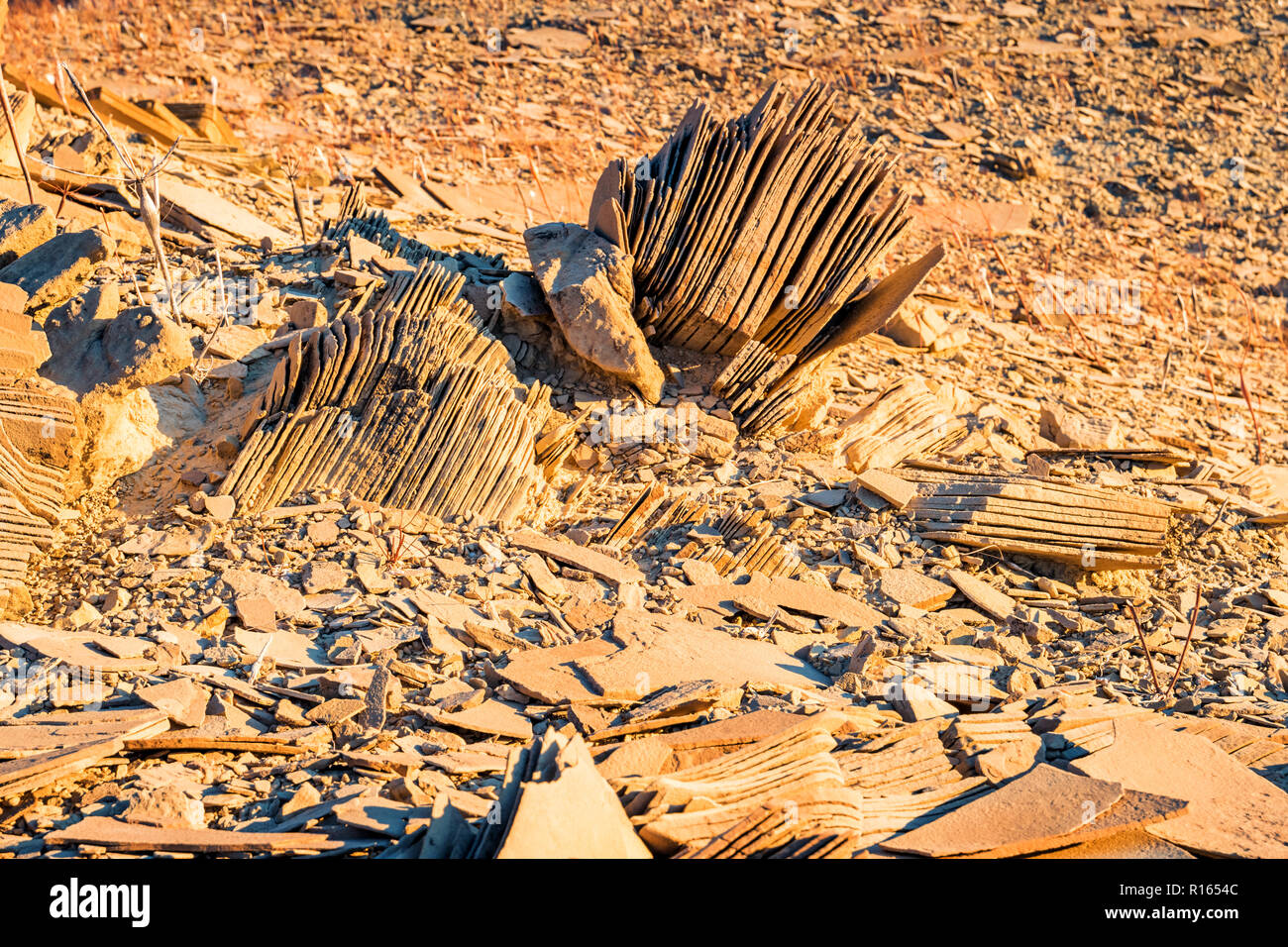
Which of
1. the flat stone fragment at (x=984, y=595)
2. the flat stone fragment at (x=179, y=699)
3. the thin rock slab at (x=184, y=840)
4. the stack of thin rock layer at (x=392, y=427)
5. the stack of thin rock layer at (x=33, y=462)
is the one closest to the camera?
the thin rock slab at (x=184, y=840)

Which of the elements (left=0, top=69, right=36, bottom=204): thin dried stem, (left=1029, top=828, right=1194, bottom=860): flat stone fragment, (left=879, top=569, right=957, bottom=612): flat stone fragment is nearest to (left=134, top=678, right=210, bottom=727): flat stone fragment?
(left=1029, top=828, right=1194, bottom=860): flat stone fragment

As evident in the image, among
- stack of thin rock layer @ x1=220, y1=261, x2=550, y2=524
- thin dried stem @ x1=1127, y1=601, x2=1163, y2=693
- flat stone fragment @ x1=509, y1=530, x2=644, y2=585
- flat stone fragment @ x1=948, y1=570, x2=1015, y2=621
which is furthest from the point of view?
stack of thin rock layer @ x1=220, y1=261, x2=550, y2=524

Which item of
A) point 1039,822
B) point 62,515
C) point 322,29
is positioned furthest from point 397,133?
point 1039,822

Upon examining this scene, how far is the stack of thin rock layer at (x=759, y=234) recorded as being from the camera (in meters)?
6.64

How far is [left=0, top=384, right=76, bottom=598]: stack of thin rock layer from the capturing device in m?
5.08

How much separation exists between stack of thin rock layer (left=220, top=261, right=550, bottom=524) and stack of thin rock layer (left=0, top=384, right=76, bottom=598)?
845 mm

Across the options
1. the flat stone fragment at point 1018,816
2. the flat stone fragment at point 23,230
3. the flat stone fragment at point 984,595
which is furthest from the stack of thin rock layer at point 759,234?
the flat stone fragment at point 1018,816

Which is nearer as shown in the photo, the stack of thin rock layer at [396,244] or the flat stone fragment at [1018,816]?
the flat stone fragment at [1018,816]

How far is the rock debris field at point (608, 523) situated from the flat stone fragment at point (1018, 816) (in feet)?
0.06

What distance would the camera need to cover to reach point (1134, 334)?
11.0 metres

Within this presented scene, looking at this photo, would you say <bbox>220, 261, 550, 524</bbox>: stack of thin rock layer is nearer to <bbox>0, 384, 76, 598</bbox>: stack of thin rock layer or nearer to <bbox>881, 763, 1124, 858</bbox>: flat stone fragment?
<bbox>0, 384, 76, 598</bbox>: stack of thin rock layer

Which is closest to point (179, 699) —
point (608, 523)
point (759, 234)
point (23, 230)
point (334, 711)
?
point (334, 711)

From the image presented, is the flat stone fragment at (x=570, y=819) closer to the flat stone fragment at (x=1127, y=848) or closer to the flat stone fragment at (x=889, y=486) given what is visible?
the flat stone fragment at (x=1127, y=848)

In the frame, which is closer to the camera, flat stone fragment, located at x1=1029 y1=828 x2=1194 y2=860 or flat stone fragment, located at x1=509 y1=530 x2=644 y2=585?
flat stone fragment, located at x1=1029 y1=828 x2=1194 y2=860
